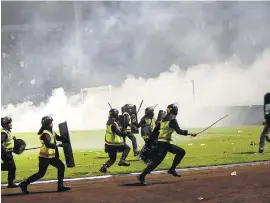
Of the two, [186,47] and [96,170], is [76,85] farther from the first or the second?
[186,47]

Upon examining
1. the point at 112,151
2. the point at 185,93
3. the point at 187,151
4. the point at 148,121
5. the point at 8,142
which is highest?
the point at 185,93

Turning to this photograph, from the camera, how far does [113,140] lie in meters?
7.83

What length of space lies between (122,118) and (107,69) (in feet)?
3.46

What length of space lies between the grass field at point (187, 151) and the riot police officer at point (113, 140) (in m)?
0.22

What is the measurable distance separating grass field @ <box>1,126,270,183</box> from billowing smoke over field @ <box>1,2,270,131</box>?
674 millimetres

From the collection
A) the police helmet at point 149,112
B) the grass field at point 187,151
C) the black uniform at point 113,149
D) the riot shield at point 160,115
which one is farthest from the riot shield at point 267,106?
the black uniform at point 113,149

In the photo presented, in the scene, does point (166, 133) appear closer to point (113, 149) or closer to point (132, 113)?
point (113, 149)

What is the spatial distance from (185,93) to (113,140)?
6.61 ft

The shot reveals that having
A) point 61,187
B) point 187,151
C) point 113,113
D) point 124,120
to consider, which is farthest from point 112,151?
point 187,151

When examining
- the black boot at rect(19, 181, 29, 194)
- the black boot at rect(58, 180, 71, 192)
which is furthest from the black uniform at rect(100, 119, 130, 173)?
the black boot at rect(19, 181, 29, 194)

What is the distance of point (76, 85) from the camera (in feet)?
27.6

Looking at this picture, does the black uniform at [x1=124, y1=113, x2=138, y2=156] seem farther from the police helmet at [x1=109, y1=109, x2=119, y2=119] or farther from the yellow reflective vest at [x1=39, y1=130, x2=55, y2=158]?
the yellow reflective vest at [x1=39, y1=130, x2=55, y2=158]

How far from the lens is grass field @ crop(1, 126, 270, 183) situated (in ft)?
26.1

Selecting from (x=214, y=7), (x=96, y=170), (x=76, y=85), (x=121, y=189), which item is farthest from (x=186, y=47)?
(x=121, y=189)
